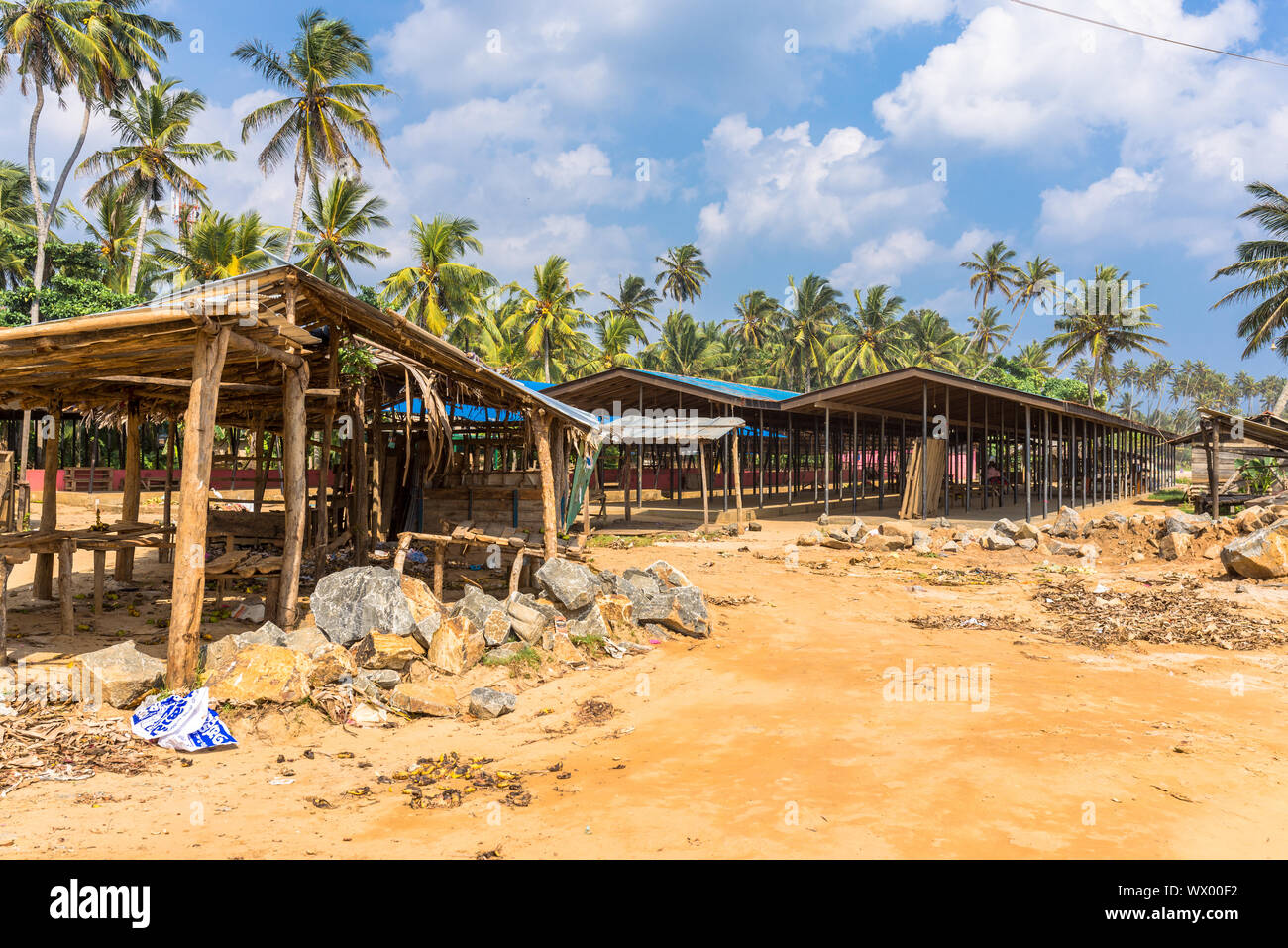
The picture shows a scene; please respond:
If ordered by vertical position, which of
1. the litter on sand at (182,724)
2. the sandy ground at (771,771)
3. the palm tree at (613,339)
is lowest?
the sandy ground at (771,771)

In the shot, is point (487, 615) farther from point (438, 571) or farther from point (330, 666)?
point (438, 571)

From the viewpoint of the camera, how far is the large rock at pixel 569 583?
8719 millimetres

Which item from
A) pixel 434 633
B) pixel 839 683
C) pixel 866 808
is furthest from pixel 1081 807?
pixel 434 633

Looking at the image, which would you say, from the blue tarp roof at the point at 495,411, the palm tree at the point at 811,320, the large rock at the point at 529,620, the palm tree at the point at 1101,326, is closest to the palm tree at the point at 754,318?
the palm tree at the point at 811,320

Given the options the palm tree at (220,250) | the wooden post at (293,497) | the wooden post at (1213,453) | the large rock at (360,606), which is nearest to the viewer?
the large rock at (360,606)

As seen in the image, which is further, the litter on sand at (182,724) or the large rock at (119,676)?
the large rock at (119,676)

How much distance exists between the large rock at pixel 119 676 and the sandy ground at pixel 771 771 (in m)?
0.94

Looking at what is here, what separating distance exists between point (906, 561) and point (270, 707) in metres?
12.1

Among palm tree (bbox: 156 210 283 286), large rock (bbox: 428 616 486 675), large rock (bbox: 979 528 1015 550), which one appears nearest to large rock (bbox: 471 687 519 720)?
large rock (bbox: 428 616 486 675)

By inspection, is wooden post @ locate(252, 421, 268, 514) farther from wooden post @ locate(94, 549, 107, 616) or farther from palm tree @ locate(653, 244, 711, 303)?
palm tree @ locate(653, 244, 711, 303)

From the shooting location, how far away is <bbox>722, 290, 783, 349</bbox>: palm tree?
57438mm

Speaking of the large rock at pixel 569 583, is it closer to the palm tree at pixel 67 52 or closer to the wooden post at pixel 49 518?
the wooden post at pixel 49 518

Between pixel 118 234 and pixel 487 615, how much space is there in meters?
38.0

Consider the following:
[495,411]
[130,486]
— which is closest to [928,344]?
[495,411]
